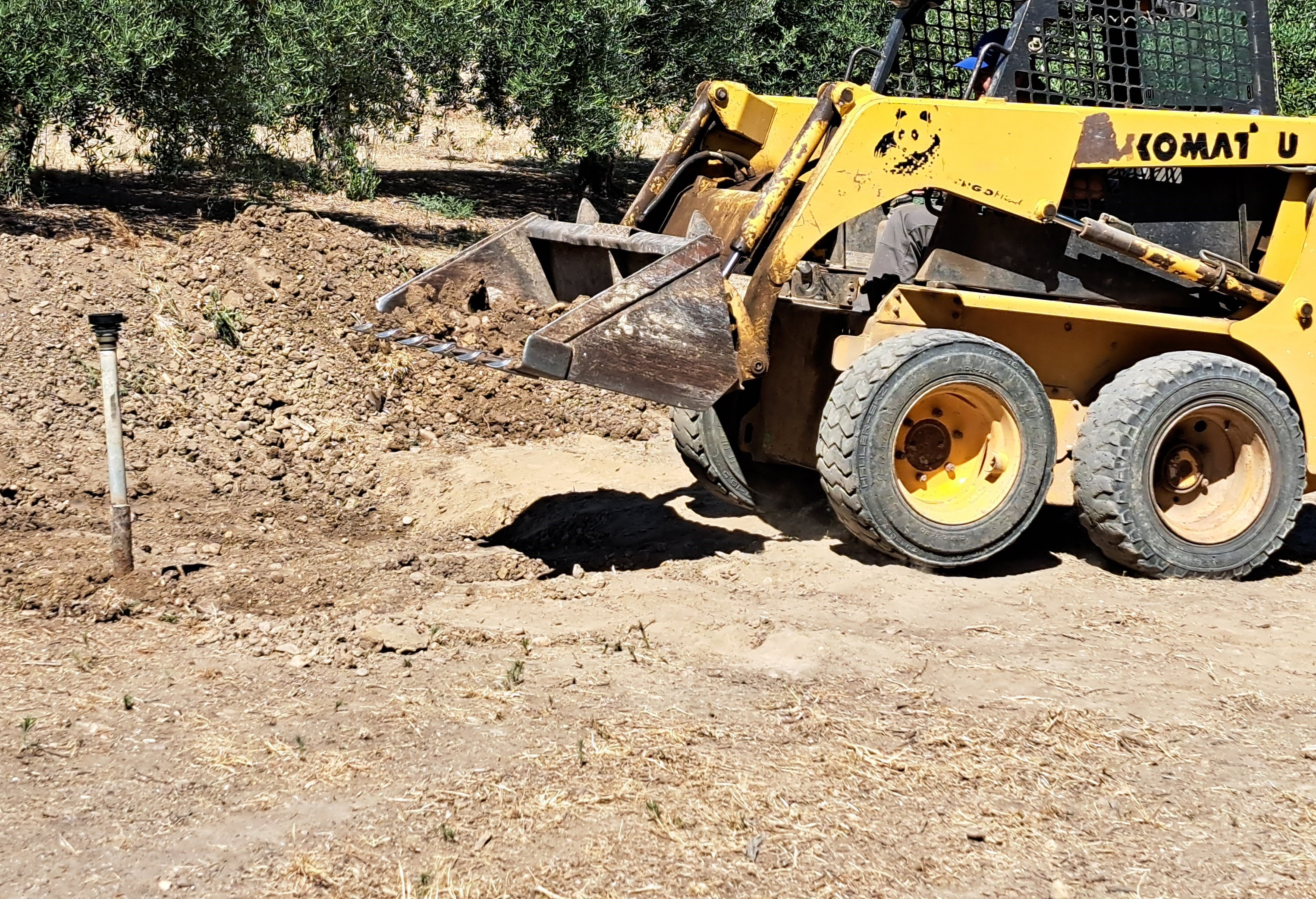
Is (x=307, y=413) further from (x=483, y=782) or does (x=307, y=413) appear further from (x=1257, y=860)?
(x=1257, y=860)

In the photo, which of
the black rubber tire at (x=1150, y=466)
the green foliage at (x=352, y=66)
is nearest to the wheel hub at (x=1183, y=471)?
the black rubber tire at (x=1150, y=466)

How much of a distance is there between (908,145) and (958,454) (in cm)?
149

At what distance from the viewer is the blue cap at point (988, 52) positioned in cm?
689

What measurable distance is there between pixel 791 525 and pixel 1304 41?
12.9m

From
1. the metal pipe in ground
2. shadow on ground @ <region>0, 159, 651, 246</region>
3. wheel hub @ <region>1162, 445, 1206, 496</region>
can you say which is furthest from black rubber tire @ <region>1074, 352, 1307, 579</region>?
shadow on ground @ <region>0, 159, 651, 246</region>

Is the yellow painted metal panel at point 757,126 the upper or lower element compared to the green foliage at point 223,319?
upper

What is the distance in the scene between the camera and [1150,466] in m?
6.53

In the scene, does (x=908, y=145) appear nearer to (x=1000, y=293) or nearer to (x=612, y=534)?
(x=1000, y=293)

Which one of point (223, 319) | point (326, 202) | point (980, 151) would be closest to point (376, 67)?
point (326, 202)

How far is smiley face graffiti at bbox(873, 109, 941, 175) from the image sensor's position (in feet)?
20.0

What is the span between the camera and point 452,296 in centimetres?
707

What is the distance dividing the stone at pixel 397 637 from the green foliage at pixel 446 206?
993 centimetres

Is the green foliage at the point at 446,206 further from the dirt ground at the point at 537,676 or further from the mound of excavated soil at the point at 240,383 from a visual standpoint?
the dirt ground at the point at 537,676

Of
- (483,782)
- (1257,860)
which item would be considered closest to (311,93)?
(483,782)
